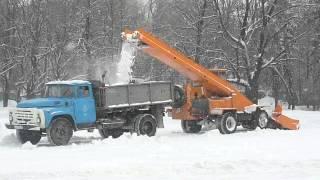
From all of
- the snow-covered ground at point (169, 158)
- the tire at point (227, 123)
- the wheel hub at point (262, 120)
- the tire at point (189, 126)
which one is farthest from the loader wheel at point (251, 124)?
the snow-covered ground at point (169, 158)

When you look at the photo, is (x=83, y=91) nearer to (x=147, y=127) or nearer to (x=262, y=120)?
(x=147, y=127)

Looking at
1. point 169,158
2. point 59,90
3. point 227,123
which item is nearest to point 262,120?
point 227,123

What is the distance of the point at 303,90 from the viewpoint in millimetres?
62375

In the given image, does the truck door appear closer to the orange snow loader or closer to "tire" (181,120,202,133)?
the orange snow loader

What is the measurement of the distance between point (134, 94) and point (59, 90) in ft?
8.97

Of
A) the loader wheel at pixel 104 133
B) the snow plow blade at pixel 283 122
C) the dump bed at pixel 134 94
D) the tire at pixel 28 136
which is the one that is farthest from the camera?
the snow plow blade at pixel 283 122

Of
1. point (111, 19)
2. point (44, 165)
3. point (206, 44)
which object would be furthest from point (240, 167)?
point (111, 19)

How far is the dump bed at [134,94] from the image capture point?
20234 millimetres

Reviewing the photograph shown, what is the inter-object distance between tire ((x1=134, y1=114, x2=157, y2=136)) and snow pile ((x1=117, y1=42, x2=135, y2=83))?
1605 mm

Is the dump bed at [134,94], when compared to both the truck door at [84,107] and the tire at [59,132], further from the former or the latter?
the tire at [59,132]

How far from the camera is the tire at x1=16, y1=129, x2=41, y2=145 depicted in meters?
19.5

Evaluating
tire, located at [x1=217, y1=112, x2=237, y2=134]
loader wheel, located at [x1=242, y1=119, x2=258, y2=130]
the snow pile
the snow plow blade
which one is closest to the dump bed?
the snow pile

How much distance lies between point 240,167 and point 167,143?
5.33 m

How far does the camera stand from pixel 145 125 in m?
21.3
